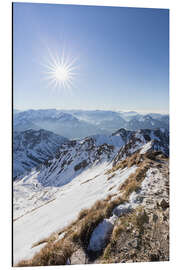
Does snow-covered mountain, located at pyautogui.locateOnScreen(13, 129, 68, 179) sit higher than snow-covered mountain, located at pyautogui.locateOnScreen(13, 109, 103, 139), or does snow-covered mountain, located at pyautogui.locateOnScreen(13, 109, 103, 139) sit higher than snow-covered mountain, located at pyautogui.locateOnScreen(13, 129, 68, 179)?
snow-covered mountain, located at pyautogui.locateOnScreen(13, 109, 103, 139)

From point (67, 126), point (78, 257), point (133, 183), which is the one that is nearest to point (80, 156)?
point (67, 126)

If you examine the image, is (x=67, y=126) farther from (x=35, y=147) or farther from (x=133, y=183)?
(x=35, y=147)

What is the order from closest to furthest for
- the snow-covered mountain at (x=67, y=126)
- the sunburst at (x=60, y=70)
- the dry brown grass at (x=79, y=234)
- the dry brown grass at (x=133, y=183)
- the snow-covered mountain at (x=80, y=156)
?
1. the dry brown grass at (x=79, y=234)
2. the dry brown grass at (x=133, y=183)
3. the sunburst at (x=60, y=70)
4. the snow-covered mountain at (x=67, y=126)
5. the snow-covered mountain at (x=80, y=156)

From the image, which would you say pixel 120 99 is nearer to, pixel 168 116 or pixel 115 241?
pixel 168 116

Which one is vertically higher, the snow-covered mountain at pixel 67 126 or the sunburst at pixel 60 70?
the sunburst at pixel 60 70

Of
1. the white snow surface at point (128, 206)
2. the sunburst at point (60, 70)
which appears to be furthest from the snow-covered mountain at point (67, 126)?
the white snow surface at point (128, 206)

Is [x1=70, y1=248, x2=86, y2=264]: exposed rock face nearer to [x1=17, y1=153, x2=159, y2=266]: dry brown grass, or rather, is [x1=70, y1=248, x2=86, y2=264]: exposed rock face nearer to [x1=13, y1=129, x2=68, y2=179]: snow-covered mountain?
[x1=17, y1=153, x2=159, y2=266]: dry brown grass

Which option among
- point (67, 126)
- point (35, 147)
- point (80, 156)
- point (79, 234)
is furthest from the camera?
point (35, 147)

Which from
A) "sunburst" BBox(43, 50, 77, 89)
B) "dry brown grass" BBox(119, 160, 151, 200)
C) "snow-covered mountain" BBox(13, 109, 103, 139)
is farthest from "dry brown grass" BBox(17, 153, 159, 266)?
"sunburst" BBox(43, 50, 77, 89)

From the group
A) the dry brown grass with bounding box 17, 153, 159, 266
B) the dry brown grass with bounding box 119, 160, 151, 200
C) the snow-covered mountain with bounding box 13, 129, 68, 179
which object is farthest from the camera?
the snow-covered mountain with bounding box 13, 129, 68, 179

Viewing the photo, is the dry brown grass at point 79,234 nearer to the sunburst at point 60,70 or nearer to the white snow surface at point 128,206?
the white snow surface at point 128,206

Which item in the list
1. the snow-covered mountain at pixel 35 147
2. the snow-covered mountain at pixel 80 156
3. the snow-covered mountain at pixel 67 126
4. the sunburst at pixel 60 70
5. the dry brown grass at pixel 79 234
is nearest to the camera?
the dry brown grass at pixel 79 234
